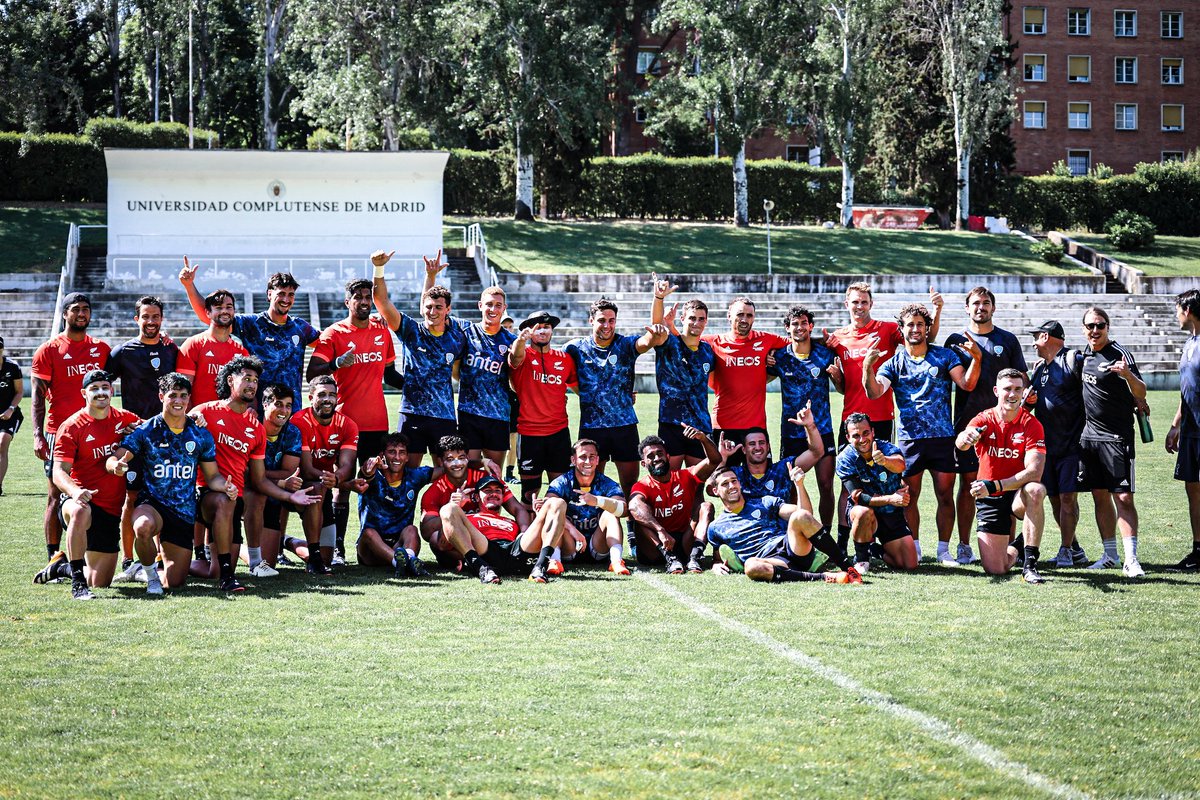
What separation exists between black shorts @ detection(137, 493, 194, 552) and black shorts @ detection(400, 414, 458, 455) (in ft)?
6.69

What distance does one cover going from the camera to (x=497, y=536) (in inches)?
374

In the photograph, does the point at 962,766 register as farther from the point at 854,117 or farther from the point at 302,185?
the point at 854,117

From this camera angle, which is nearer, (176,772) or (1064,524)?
(176,772)

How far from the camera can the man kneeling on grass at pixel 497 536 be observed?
9078 mm

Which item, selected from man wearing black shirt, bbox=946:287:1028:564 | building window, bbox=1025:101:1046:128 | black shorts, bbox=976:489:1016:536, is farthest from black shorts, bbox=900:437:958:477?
building window, bbox=1025:101:1046:128

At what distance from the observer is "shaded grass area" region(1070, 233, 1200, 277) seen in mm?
40781

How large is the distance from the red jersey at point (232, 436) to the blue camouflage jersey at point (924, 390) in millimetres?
4959

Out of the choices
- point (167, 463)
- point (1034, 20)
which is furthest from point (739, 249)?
point (167, 463)

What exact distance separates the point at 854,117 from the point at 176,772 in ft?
135

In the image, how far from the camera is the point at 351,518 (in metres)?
12.1

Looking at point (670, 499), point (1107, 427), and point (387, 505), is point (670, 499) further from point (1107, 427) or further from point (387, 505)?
point (1107, 427)

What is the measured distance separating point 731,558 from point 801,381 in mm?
1741

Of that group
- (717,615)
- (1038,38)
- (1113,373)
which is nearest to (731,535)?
(717,615)

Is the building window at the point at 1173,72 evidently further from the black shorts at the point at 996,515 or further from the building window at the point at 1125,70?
the black shorts at the point at 996,515
